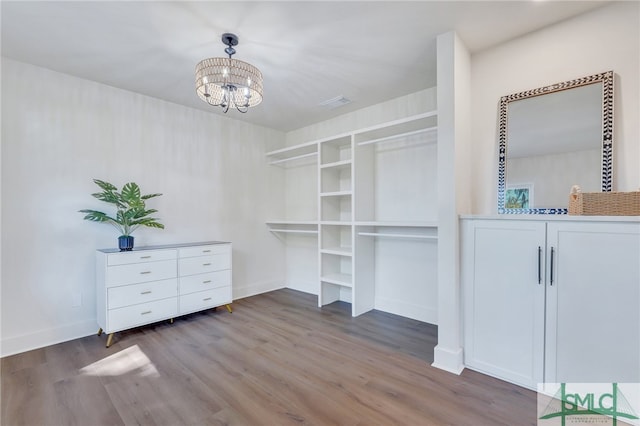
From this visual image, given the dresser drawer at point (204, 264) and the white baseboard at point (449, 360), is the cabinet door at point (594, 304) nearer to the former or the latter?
the white baseboard at point (449, 360)

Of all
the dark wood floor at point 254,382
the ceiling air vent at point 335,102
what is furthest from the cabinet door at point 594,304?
the ceiling air vent at point 335,102

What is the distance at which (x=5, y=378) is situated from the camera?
2168 mm

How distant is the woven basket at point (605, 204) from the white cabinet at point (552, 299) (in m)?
0.11

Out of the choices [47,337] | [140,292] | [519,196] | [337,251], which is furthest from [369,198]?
[47,337]

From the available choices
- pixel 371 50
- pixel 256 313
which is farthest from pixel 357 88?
pixel 256 313

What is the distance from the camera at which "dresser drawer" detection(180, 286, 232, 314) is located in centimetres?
329

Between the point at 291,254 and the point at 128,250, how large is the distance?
245cm

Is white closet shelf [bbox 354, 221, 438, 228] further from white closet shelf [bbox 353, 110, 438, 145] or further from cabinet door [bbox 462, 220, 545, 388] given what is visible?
white closet shelf [bbox 353, 110, 438, 145]

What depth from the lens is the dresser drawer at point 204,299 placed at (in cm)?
329

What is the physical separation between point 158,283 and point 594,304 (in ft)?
12.2

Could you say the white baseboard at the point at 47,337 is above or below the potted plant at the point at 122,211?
below

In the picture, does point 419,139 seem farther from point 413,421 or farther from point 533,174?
point 413,421

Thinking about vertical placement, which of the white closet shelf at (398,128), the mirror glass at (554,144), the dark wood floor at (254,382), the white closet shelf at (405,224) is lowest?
the dark wood floor at (254,382)

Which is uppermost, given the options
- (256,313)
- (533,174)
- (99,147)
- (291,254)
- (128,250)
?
(99,147)
